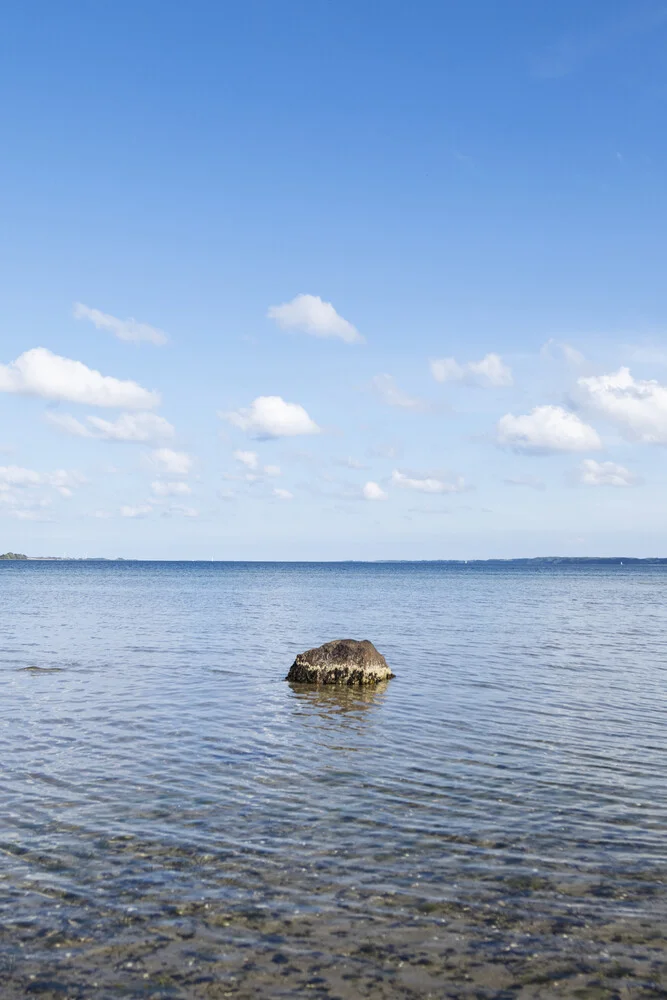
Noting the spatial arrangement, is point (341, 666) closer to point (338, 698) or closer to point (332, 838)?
point (338, 698)

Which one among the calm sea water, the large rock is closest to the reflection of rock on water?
the calm sea water

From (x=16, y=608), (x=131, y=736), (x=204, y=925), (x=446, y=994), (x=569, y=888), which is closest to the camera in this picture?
(x=446, y=994)

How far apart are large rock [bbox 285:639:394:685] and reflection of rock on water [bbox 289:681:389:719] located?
0.31 m

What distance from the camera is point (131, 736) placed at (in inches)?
713

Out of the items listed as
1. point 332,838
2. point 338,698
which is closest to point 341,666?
point 338,698


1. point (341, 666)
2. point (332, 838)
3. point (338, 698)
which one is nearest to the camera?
point (332, 838)

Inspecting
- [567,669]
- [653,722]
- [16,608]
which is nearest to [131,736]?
[653,722]

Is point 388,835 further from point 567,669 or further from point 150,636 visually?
point 150,636

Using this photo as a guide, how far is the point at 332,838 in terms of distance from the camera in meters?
11.6

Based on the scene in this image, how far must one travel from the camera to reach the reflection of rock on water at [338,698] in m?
22.4

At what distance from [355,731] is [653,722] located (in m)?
7.99

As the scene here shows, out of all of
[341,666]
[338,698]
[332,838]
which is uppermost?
[341,666]

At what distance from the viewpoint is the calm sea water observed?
805 centimetres

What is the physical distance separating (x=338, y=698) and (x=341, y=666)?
2.46 m
